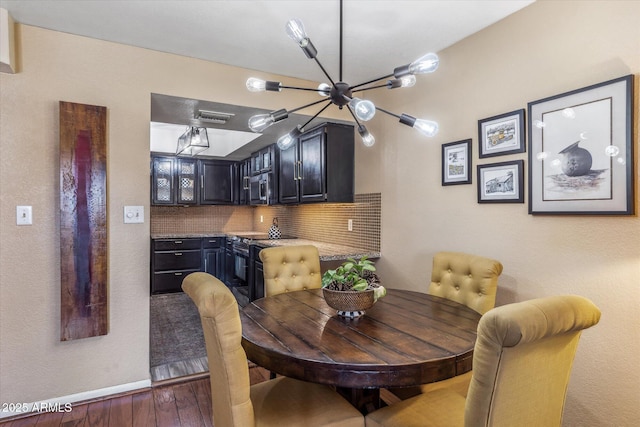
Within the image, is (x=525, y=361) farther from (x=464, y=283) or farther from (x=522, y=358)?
(x=464, y=283)

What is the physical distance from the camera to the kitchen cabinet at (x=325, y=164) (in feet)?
11.1

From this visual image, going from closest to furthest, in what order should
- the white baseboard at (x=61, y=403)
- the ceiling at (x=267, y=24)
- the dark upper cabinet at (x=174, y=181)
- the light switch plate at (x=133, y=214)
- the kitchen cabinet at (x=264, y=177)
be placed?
the ceiling at (x=267, y=24) < the white baseboard at (x=61, y=403) < the light switch plate at (x=133, y=214) < the kitchen cabinet at (x=264, y=177) < the dark upper cabinet at (x=174, y=181)

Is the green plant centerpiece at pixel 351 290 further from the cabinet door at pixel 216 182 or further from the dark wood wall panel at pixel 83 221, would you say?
the cabinet door at pixel 216 182

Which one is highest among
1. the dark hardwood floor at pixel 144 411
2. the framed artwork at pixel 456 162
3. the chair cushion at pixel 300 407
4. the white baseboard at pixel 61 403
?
the framed artwork at pixel 456 162

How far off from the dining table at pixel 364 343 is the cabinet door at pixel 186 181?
430 cm

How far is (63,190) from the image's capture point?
222 centimetres

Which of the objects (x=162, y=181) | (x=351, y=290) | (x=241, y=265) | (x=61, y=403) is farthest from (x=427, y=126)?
(x=162, y=181)

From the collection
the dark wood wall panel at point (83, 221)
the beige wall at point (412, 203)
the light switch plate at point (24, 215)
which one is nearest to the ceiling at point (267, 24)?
the beige wall at point (412, 203)

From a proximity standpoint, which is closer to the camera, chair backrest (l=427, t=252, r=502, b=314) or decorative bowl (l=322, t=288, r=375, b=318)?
decorative bowl (l=322, t=288, r=375, b=318)

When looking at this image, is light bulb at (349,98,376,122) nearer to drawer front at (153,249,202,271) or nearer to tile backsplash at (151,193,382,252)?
tile backsplash at (151,193,382,252)

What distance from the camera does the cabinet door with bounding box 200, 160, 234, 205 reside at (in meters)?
5.83

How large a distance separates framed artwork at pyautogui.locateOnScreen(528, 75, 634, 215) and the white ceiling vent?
A: 2387mm

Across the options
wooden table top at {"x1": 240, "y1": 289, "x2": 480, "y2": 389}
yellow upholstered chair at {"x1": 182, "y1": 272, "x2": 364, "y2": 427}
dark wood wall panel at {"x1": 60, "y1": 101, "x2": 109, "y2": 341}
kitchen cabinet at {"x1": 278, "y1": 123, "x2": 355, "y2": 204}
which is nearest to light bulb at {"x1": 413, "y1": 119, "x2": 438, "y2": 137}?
wooden table top at {"x1": 240, "y1": 289, "x2": 480, "y2": 389}

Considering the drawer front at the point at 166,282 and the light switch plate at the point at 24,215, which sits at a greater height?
the light switch plate at the point at 24,215
